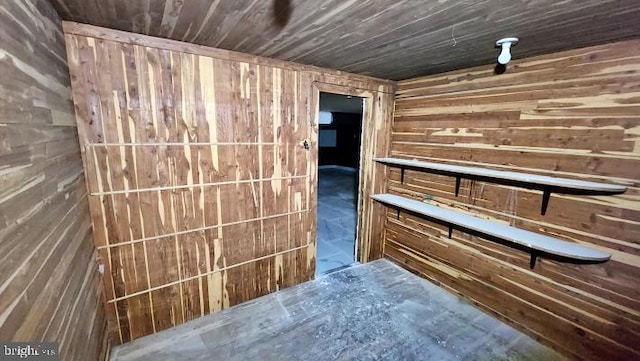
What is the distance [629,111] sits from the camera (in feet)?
5.53

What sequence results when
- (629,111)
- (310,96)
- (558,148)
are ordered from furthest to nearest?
(310,96)
(558,148)
(629,111)

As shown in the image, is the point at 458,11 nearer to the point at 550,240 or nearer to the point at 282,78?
the point at 282,78

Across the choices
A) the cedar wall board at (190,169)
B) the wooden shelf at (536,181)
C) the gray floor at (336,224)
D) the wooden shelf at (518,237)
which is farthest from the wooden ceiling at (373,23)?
the gray floor at (336,224)

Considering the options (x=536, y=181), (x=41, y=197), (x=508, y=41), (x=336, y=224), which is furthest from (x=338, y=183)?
(x=41, y=197)

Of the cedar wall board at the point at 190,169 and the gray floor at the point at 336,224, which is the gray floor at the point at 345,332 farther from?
the gray floor at the point at 336,224

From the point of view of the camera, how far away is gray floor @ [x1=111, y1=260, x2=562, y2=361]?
6.56 feet

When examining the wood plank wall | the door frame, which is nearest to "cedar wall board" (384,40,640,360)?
the door frame

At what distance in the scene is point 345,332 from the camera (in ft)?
7.25

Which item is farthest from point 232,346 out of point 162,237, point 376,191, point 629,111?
point 629,111

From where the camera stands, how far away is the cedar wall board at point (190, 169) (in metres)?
1.81

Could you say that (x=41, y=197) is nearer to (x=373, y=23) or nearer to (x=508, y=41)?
(x=373, y=23)

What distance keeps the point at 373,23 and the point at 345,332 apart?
7.67ft

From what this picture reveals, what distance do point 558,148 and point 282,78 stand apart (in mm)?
2349

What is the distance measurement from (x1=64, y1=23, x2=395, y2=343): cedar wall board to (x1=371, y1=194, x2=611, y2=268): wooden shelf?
1271 millimetres
